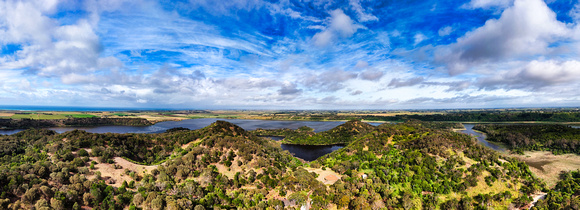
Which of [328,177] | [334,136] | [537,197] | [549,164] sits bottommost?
[549,164]

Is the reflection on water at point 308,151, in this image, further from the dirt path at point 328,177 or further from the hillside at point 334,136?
the dirt path at point 328,177

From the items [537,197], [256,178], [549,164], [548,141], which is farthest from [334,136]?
[548,141]

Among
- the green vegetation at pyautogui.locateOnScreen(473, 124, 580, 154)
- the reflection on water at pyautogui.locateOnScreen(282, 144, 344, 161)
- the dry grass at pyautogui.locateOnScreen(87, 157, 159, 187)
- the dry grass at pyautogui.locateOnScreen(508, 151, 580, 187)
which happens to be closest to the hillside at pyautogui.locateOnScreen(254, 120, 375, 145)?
the reflection on water at pyautogui.locateOnScreen(282, 144, 344, 161)

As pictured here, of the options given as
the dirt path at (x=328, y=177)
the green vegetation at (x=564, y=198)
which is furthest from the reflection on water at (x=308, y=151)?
the green vegetation at (x=564, y=198)

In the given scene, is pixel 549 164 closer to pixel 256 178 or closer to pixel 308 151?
pixel 308 151

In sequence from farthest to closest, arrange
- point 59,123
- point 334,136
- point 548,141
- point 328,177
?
point 59,123 → point 334,136 → point 548,141 → point 328,177
